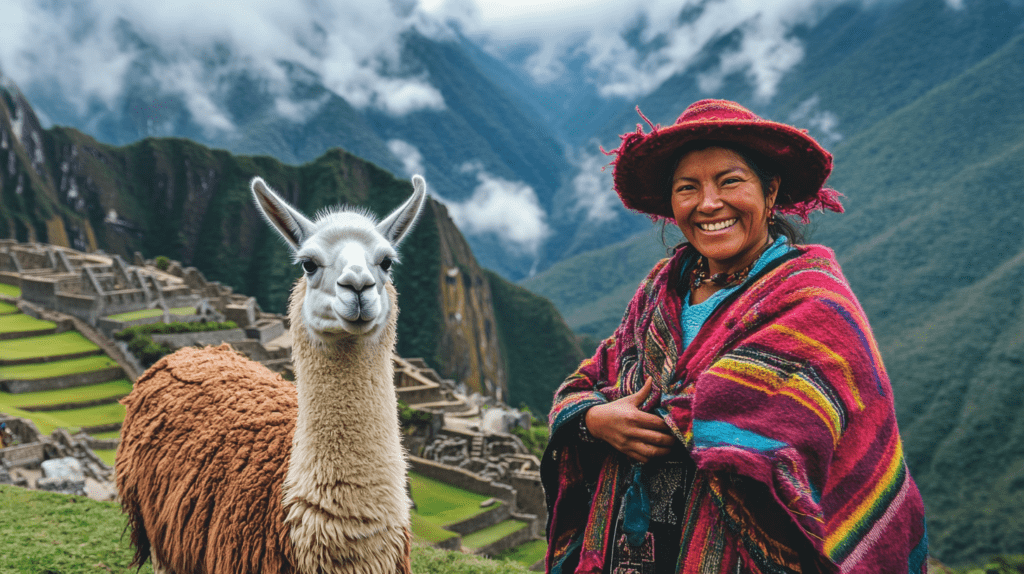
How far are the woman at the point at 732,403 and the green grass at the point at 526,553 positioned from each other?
1081 cm

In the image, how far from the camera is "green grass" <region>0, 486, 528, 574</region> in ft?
12.1

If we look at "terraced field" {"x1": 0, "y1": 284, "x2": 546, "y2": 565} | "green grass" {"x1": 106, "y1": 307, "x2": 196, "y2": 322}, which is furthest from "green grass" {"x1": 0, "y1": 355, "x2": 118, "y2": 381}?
"green grass" {"x1": 106, "y1": 307, "x2": 196, "y2": 322}

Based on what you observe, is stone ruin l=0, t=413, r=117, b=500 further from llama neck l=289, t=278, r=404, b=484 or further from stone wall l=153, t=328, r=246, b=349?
llama neck l=289, t=278, r=404, b=484

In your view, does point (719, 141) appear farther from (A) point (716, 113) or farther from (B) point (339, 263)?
(B) point (339, 263)

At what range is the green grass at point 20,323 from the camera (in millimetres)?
17847

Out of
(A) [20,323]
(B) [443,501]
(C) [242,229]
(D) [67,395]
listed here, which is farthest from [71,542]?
(C) [242,229]

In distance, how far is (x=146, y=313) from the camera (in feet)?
66.1

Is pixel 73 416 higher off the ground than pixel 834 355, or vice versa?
pixel 834 355

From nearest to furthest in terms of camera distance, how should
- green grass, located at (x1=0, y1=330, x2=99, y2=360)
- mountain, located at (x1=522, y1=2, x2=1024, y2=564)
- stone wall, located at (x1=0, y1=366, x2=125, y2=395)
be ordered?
stone wall, located at (x1=0, y1=366, x2=125, y2=395), green grass, located at (x1=0, y1=330, x2=99, y2=360), mountain, located at (x1=522, y1=2, x2=1024, y2=564)

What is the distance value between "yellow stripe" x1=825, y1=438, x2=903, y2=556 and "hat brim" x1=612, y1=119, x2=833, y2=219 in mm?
635

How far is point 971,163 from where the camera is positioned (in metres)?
62.7

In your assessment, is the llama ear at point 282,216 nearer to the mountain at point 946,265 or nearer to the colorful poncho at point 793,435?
the mountain at point 946,265

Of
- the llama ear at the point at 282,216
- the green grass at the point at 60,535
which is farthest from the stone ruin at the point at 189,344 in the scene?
the llama ear at the point at 282,216

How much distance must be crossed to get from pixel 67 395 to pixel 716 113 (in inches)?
707
